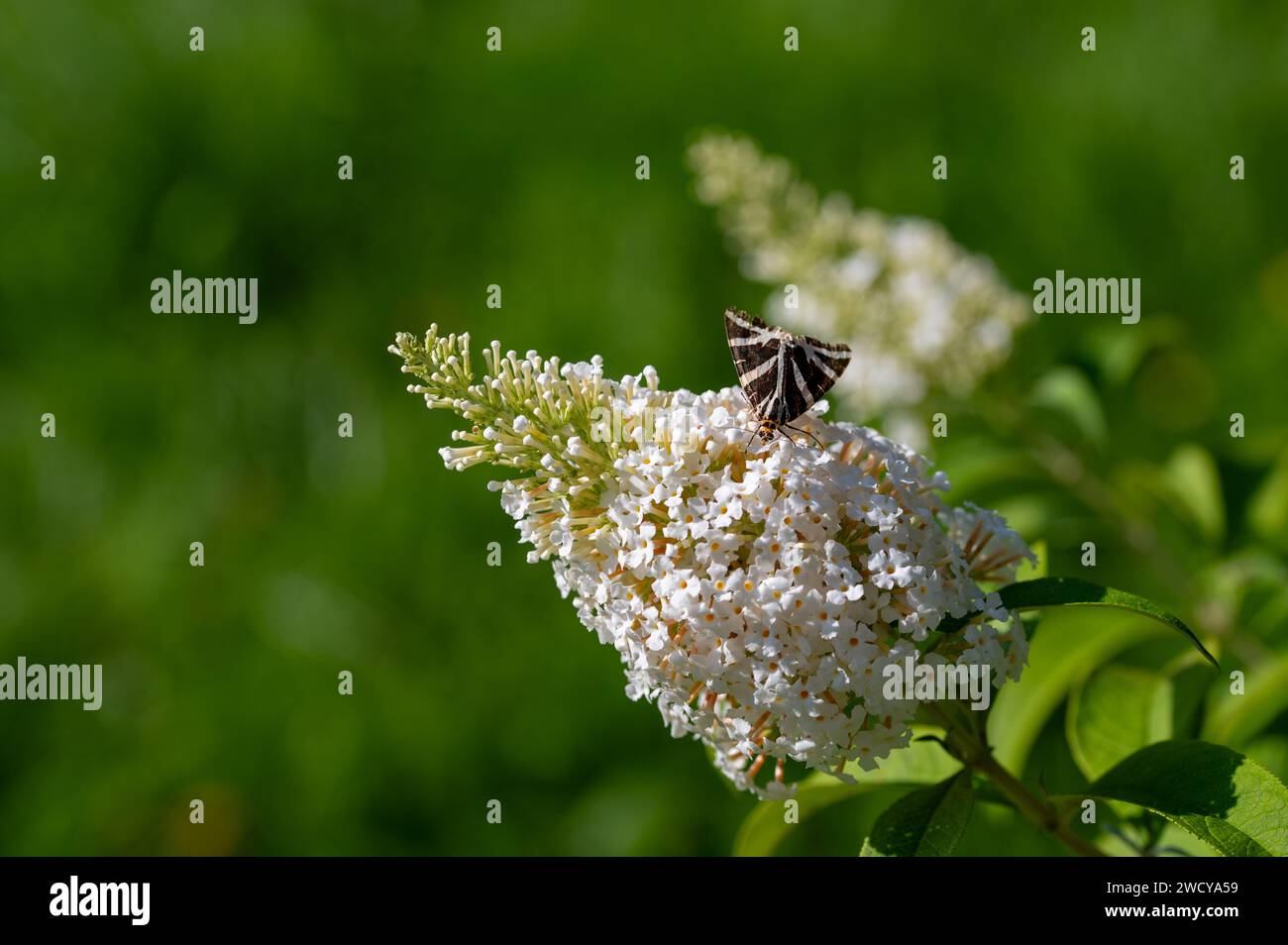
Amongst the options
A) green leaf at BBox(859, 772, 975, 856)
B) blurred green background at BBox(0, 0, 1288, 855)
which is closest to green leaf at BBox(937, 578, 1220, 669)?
green leaf at BBox(859, 772, 975, 856)

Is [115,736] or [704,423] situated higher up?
[704,423]

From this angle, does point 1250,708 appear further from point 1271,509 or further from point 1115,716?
point 1271,509

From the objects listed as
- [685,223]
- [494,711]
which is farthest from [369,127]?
[494,711]

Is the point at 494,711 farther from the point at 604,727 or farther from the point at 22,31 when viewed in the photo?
the point at 22,31

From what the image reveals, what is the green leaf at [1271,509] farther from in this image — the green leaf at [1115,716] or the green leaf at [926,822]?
the green leaf at [926,822]

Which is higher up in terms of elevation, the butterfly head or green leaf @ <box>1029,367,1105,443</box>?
green leaf @ <box>1029,367,1105,443</box>

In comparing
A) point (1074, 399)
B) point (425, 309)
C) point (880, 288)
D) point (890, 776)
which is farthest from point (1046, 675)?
point (425, 309)

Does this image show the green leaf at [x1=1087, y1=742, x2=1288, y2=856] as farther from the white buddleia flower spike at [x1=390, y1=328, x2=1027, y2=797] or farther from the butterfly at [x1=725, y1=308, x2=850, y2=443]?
the butterfly at [x1=725, y1=308, x2=850, y2=443]
